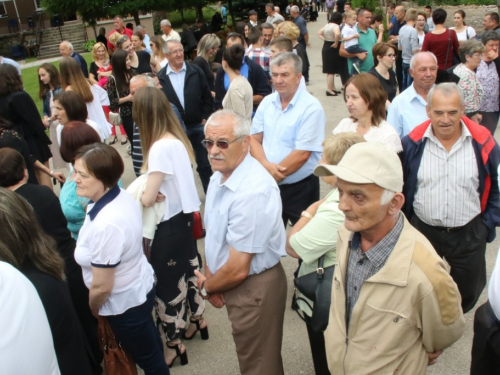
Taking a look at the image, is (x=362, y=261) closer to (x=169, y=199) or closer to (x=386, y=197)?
(x=386, y=197)

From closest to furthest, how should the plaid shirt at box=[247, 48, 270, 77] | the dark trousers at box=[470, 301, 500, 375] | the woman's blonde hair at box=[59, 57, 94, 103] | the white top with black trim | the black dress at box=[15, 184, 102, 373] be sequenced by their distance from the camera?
the dark trousers at box=[470, 301, 500, 375] < the white top with black trim < the black dress at box=[15, 184, 102, 373] < the woman's blonde hair at box=[59, 57, 94, 103] < the plaid shirt at box=[247, 48, 270, 77]

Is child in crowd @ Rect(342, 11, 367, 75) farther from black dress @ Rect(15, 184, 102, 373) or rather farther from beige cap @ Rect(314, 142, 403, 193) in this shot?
beige cap @ Rect(314, 142, 403, 193)

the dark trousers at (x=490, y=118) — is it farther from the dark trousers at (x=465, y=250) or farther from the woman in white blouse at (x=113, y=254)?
the woman in white blouse at (x=113, y=254)

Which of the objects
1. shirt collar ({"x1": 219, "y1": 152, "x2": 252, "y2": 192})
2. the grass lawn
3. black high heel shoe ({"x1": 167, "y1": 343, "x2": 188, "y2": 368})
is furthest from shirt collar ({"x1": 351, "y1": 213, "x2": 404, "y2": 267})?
the grass lawn

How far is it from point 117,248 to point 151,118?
3.73 ft

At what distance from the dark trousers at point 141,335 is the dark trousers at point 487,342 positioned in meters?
1.94

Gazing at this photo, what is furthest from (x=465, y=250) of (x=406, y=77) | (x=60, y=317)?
(x=406, y=77)

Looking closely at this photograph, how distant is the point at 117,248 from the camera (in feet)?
8.94

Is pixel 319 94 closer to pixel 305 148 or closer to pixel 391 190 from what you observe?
pixel 305 148

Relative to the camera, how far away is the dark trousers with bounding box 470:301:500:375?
2256mm

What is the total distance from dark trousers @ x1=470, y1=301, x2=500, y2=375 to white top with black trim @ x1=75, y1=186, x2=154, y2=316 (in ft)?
6.31

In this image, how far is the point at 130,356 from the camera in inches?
125

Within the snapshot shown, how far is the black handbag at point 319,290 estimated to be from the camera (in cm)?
258

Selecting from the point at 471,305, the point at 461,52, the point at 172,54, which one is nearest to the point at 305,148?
the point at 471,305
